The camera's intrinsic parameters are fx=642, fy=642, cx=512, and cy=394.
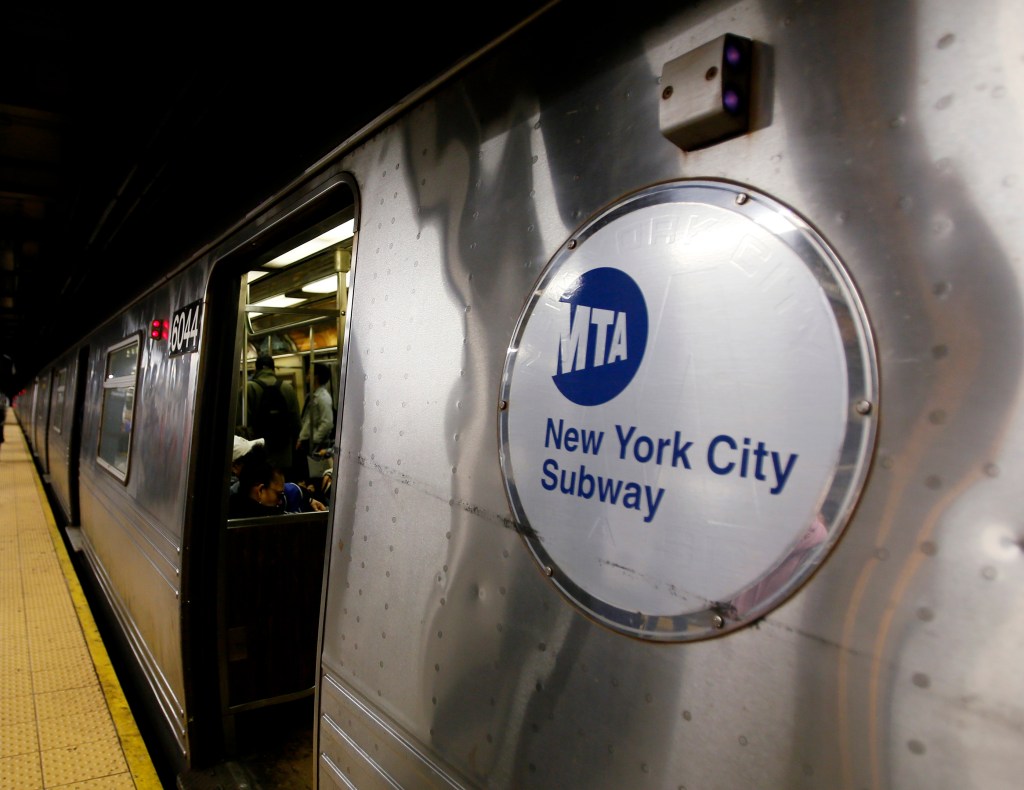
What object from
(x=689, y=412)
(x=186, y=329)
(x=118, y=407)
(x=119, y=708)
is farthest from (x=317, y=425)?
(x=689, y=412)

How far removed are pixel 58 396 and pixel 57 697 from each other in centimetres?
1024

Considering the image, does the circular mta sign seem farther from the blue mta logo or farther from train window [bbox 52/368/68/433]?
train window [bbox 52/368/68/433]

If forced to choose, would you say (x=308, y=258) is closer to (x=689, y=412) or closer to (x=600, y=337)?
(x=600, y=337)

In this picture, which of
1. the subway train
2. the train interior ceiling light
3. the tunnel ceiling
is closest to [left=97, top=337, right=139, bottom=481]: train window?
the tunnel ceiling

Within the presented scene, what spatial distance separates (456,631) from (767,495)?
79cm

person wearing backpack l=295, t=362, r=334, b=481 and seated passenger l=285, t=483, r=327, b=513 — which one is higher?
person wearing backpack l=295, t=362, r=334, b=481

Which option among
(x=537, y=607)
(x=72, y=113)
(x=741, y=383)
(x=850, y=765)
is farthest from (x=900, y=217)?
(x=72, y=113)

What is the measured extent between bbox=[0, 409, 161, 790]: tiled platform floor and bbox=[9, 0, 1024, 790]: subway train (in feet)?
7.20

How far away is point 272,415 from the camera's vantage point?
487 centimetres

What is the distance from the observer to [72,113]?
4031mm

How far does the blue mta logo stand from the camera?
1010mm

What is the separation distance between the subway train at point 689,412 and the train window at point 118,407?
3.84 m

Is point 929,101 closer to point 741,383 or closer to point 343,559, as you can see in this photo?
point 741,383

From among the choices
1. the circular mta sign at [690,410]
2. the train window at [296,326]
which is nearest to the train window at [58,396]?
the train window at [296,326]
